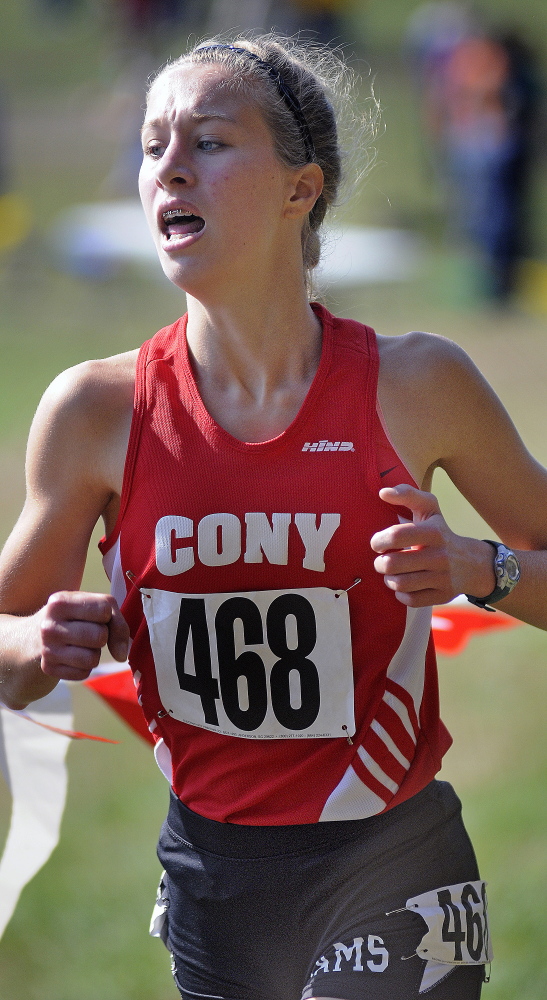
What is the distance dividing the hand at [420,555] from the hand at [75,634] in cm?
45

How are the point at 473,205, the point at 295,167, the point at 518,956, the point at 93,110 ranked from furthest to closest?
the point at 93,110 < the point at 473,205 < the point at 518,956 < the point at 295,167

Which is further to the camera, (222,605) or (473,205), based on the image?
(473,205)

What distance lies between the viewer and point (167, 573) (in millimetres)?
2061

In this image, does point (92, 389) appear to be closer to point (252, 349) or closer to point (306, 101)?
point (252, 349)

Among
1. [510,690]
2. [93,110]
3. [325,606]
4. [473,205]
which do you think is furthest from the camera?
[93,110]

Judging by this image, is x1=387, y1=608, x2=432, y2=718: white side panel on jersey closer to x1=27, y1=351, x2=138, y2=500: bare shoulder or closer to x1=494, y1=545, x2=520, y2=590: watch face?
x1=494, y1=545, x2=520, y2=590: watch face

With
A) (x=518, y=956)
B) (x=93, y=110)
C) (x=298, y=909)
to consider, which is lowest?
(x=518, y=956)

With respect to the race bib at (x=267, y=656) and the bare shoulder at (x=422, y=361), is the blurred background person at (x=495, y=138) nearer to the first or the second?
the bare shoulder at (x=422, y=361)

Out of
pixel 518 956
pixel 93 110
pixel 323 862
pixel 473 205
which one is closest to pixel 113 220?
pixel 473 205

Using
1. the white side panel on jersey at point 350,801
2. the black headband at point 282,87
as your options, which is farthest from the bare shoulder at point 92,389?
the white side panel on jersey at point 350,801

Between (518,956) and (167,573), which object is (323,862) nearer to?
(167,573)

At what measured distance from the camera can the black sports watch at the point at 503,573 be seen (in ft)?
6.75

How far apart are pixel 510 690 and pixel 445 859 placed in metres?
3.02

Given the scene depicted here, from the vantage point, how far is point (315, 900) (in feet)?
6.86
